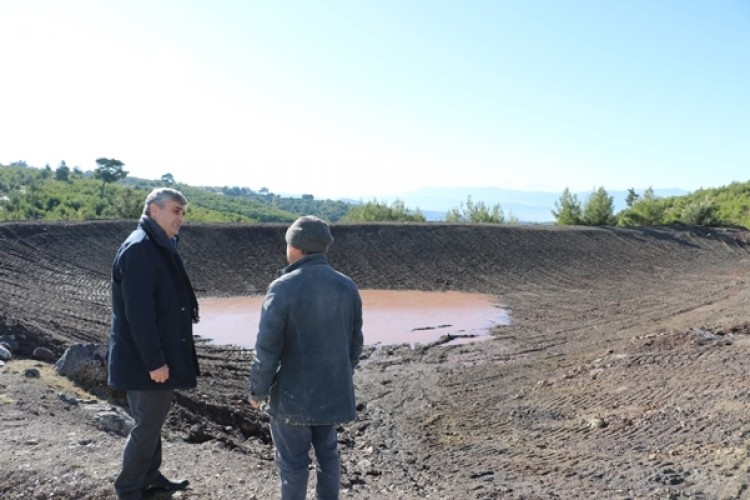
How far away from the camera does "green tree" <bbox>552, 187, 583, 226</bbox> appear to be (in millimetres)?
33594

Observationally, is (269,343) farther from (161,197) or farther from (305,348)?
(161,197)

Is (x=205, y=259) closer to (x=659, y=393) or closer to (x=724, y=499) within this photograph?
(x=659, y=393)

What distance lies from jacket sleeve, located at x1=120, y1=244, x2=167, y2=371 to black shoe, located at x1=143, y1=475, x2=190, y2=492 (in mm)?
1045

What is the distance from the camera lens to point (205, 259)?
21.5m

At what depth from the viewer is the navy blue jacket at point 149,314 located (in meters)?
3.34

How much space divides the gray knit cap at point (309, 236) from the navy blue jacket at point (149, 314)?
2.72 feet

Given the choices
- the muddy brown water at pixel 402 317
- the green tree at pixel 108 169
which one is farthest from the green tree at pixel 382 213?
the green tree at pixel 108 169

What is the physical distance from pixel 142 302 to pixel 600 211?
1294 inches

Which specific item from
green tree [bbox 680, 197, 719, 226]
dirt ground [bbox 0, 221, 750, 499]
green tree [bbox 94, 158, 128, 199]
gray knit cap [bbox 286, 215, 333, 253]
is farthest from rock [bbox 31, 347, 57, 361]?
green tree [bbox 94, 158, 128, 199]

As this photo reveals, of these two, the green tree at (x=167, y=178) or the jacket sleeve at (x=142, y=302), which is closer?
the jacket sleeve at (x=142, y=302)

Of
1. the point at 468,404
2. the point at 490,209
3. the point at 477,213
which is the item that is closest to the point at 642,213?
the point at 490,209

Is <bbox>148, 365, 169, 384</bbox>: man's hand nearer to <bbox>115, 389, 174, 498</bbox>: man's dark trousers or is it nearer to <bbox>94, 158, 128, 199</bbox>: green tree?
<bbox>115, 389, 174, 498</bbox>: man's dark trousers

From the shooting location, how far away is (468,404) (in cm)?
880

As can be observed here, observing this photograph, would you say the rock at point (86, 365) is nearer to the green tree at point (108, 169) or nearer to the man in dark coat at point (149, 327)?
the man in dark coat at point (149, 327)
